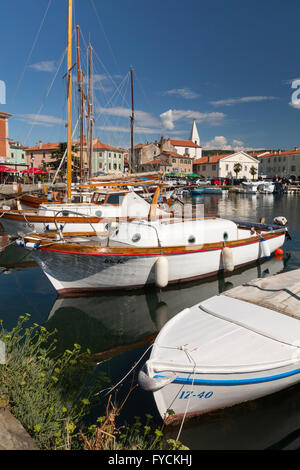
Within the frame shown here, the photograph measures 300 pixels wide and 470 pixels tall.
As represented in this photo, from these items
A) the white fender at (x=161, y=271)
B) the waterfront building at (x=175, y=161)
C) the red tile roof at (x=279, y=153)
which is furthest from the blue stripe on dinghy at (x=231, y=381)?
the red tile roof at (x=279, y=153)

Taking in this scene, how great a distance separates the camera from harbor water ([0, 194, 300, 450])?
5.05 meters

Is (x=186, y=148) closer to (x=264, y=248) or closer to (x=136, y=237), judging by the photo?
(x=264, y=248)

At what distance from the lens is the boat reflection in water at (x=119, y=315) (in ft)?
27.0

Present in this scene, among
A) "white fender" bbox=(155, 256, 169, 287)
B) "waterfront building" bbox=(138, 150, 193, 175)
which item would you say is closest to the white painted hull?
"white fender" bbox=(155, 256, 169, 287)

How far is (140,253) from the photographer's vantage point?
1042cm

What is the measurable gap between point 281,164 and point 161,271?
4499 inches

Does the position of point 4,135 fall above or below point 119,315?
above

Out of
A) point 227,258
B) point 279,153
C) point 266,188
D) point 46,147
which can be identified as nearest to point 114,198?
point 227,258

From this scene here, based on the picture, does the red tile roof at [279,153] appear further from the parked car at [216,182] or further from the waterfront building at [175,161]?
the waterfront building at [175,161]

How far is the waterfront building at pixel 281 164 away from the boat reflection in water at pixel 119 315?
105245 millimetres

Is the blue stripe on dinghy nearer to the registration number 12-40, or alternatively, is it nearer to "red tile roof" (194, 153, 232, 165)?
the registration number 12-40

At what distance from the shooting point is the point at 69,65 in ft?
55.3

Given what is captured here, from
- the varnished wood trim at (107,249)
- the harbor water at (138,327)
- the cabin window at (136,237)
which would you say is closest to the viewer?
the harbor water at (138,327)

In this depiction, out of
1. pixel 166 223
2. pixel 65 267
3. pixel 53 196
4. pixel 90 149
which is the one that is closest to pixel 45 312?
pixel 65 267
